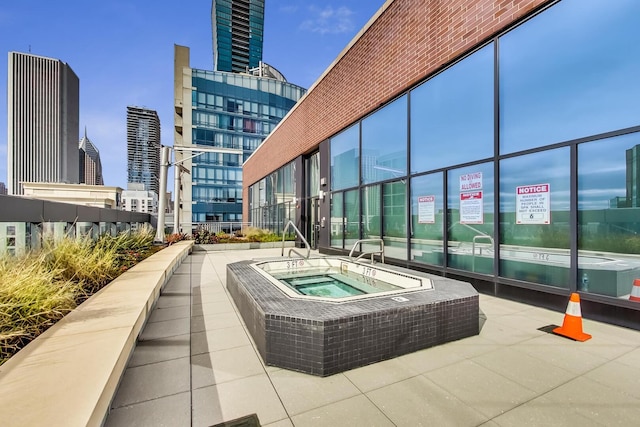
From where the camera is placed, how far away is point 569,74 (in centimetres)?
421

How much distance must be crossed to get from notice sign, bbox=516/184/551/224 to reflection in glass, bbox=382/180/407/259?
2.46 m

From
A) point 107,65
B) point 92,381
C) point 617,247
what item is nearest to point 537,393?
point 617,247

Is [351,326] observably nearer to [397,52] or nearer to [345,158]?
[397,52]

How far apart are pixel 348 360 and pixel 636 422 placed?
1852 mm

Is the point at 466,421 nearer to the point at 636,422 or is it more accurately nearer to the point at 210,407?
the point at 636,422

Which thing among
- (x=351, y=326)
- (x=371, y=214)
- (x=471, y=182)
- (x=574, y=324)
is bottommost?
(x=574, y=324)

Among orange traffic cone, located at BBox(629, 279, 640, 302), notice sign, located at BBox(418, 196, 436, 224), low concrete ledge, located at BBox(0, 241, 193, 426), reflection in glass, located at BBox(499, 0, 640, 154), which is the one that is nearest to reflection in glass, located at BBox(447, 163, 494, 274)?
notice sign, located at BBox(418, 196, 436, 224)

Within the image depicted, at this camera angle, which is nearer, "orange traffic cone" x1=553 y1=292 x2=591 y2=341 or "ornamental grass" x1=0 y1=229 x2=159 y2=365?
"ornamental grass" x1=0 y1=229 x2=159 y2=365

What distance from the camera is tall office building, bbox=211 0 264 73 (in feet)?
283

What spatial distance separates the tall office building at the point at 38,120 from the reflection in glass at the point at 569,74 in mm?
134891

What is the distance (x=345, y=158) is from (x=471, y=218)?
192 inches

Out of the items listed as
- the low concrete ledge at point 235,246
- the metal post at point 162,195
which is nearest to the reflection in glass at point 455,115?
the low concrete ledge at point 235,246

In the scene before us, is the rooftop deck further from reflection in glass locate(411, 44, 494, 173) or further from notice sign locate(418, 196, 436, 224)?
reflection in glass locate(411, 44, 494, 173)

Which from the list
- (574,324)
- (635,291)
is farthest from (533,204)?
(574,324)
